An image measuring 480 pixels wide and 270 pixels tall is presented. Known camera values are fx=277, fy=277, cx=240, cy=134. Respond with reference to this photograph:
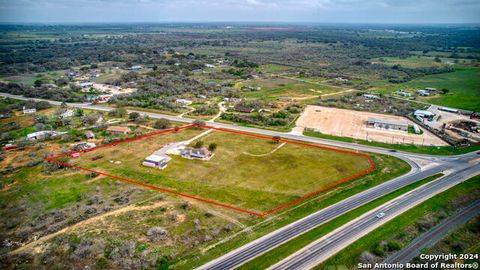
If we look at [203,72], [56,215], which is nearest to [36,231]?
[56,215]

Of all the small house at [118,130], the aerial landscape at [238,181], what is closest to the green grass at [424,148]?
the aerial landscape at [238,181]

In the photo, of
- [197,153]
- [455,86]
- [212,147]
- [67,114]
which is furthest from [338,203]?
[455,86]

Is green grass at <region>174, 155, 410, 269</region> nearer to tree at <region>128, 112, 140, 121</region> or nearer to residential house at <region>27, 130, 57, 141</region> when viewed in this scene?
residential house at <region>27, 130, 57, 141</region>

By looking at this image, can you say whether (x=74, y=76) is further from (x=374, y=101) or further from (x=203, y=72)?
(x=374, y=101)

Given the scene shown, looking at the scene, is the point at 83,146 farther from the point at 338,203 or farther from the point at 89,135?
the point at 338,203

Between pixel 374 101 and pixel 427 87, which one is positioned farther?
pixel 427 87

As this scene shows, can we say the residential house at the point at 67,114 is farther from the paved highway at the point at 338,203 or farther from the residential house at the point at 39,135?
the paved highway at the point at 338,203

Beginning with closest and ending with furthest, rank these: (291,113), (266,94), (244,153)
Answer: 1. (244,153)
2. (291,113)
3. (266,94)
